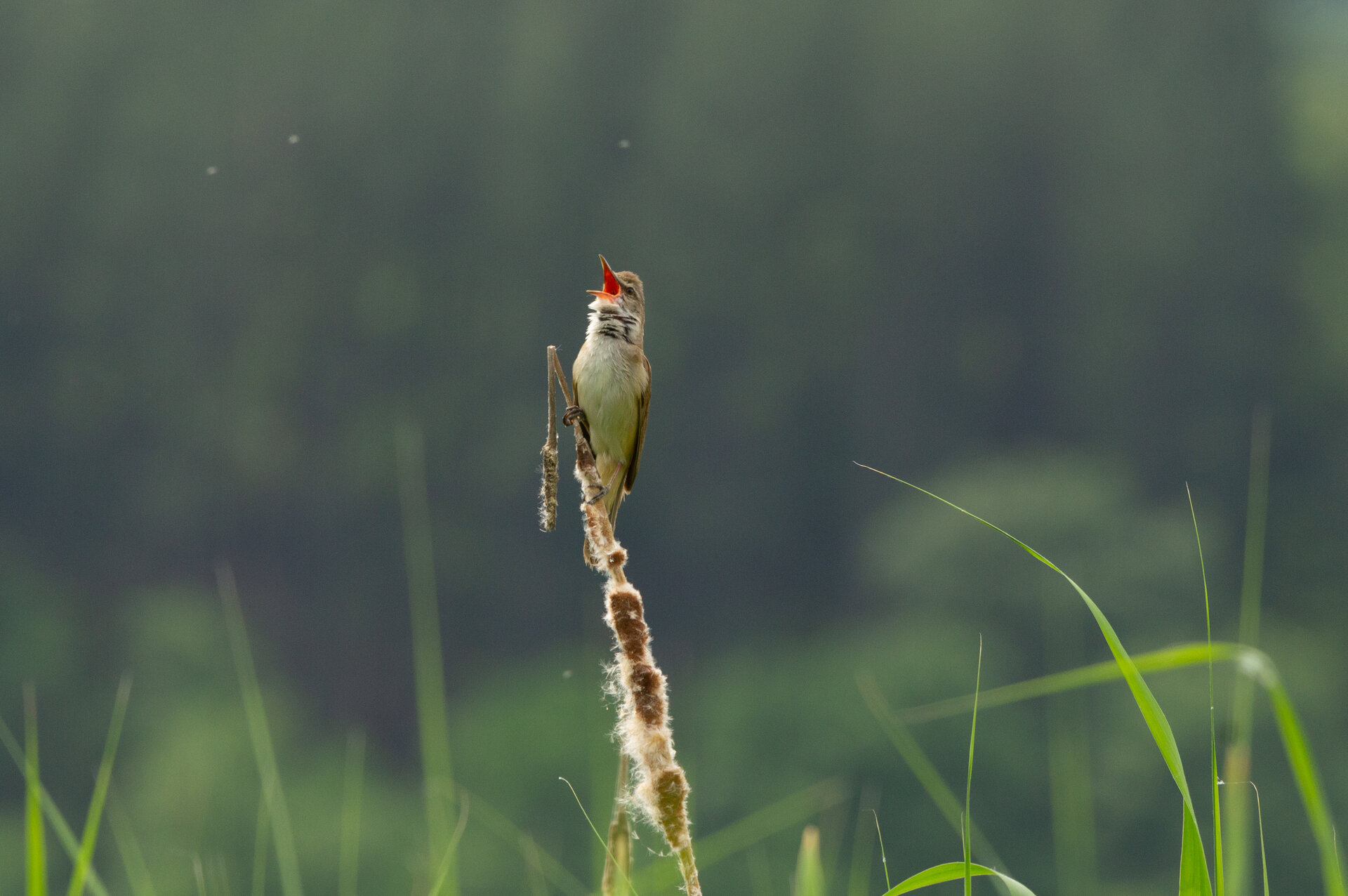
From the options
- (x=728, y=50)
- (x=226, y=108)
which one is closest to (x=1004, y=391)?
(x=728, y=50)

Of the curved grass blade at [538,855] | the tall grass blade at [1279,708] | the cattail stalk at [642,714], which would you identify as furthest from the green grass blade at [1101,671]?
the curved grass blade at [538,855]

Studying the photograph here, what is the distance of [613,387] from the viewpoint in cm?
326

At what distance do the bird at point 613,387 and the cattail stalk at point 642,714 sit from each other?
1.72 m

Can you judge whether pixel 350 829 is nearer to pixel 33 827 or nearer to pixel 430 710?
pixel 430 710

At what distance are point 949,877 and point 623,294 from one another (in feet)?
8.58

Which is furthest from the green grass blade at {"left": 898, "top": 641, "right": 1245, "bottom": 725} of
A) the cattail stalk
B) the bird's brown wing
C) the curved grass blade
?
the bird's brown wing

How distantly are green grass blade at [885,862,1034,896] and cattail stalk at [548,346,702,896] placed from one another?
0.61 ft

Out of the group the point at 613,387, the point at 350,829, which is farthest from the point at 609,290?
the point at 350,829

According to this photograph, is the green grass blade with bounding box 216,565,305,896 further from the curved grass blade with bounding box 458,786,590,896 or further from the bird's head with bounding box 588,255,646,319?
the bird's head with bounding box 588,255,646,319

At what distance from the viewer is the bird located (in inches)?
126

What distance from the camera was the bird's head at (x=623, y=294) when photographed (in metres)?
3.18

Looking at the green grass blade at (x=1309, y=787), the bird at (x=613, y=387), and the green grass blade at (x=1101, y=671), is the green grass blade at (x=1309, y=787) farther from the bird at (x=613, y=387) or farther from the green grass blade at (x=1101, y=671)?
the bird at (x=613, y=387)

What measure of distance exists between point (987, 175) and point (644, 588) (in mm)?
19757

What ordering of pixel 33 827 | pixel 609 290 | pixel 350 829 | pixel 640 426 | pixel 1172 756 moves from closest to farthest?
pixel 1172 756 < pixel 33 827 < pixel 350 829 < pixel 609 290 < pixel 640 426
